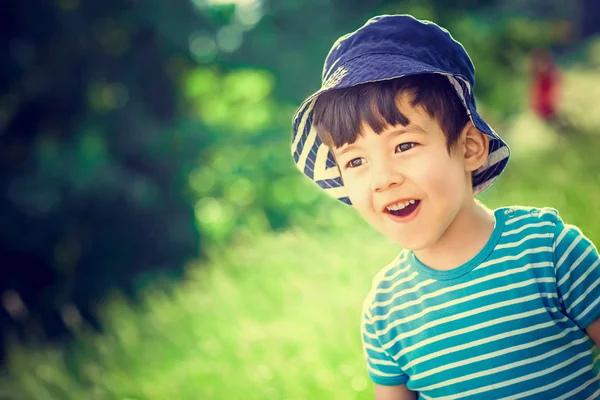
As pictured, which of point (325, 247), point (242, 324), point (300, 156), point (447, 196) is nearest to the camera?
point (447, 196)

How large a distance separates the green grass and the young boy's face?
1.42 m

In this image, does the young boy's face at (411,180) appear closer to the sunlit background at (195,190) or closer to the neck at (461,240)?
the neck at (461,240)

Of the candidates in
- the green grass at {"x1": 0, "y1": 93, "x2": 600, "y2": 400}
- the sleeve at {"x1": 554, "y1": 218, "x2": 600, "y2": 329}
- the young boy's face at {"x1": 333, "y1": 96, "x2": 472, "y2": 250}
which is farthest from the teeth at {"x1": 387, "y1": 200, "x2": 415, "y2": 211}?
the green grass at {"x1": 0, "y1": 93, "x2": 600, "y2": 400}

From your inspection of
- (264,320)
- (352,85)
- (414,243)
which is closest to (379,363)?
(414,243)

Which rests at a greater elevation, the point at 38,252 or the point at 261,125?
the point at 261,125

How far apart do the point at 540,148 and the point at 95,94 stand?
4772 mm

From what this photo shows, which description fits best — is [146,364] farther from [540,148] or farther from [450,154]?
[540,148]

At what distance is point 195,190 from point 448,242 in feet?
18.4

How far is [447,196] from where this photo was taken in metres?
1.48

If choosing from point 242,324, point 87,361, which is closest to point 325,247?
point 242,324

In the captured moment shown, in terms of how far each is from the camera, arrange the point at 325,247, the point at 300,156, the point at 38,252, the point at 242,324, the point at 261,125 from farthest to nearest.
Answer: the point at 261,125 → the point at 38,252 → the point at 325,247 → the point at 242,324 → the point at 300,156

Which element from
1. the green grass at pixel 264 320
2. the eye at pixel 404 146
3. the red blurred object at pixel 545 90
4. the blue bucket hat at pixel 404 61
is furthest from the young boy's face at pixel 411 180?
the red blurred object at pixel 545 90

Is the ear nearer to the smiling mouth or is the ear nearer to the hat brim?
the hat brim

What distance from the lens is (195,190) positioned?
690 cm
